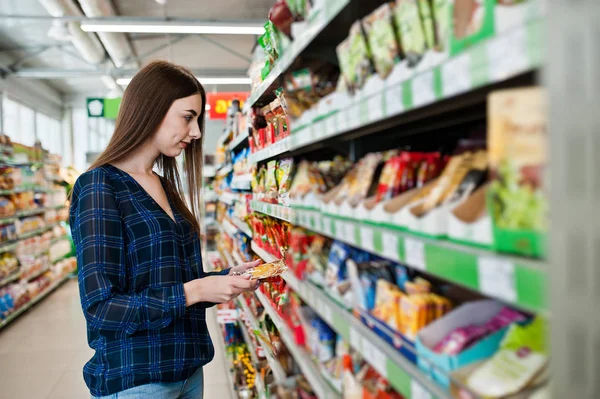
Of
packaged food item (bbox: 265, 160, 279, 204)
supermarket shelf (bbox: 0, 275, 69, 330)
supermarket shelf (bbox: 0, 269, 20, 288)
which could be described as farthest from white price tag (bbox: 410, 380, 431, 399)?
supermarket shelf (bbox: 0, 269, 20, 288)

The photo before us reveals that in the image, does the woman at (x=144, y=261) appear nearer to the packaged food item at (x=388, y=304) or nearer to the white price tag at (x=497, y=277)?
the packaged food item at (x=388, y=304)

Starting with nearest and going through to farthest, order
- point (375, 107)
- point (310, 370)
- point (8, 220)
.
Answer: point (375, 107) < point (310, 370) < point (8, 220)

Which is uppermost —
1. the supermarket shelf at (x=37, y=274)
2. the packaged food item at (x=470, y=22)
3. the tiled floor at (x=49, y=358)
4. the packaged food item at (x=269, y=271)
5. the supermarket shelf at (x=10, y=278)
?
the packaged food item at (x=470, y=22)

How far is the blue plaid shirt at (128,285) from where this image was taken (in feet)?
5.52

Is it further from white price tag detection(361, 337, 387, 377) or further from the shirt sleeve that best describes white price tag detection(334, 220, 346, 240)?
the shirt sleeve

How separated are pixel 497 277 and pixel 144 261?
4.55 feet

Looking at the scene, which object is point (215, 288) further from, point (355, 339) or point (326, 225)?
point (355, 339)

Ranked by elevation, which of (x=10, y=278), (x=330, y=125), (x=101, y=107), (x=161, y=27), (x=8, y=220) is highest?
(x=161, y=27)

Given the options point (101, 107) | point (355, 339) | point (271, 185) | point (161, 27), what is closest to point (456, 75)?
point (355, 339)

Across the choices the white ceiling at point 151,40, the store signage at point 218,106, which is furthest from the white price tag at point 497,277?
the store signage at point 218,106

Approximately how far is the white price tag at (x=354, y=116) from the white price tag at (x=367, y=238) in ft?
0.69

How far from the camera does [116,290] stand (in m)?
1.72

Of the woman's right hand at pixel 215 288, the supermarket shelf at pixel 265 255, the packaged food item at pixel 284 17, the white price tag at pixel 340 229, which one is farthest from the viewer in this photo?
the supermarket shelf at pixel 265 255

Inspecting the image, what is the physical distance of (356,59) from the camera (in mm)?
1149
